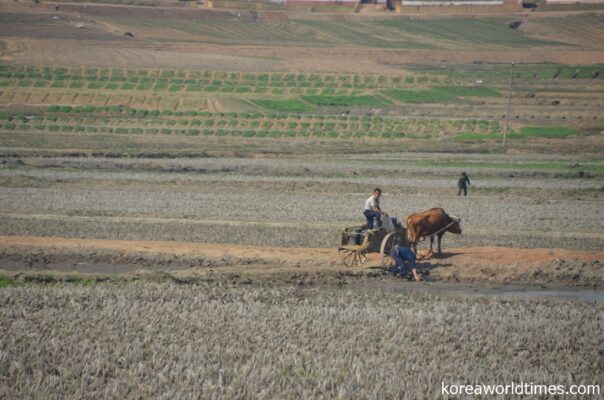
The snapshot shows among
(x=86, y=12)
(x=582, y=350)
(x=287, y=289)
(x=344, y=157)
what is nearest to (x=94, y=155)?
(x=344, y=157)

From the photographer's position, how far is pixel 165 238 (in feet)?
84.2

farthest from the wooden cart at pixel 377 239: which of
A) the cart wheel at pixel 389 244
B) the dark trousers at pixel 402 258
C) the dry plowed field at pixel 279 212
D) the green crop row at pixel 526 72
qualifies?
the green crop row at pixel 526 72

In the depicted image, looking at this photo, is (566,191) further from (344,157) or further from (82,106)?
(82,106)

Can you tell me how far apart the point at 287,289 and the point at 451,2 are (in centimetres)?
12291

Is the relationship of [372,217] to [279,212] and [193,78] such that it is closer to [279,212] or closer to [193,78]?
[279,212]

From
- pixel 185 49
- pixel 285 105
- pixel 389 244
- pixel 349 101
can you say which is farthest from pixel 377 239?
pixel 185 49

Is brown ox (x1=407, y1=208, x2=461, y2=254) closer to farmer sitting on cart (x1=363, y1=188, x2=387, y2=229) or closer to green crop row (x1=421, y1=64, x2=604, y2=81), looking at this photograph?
farmer sitting on cart (x1=363, y1=188, x2=387, y2=229)

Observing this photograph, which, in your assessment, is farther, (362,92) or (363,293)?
(362,92)

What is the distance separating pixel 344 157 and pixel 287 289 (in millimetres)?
34837

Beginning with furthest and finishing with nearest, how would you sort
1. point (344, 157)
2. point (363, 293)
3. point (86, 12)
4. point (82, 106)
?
point (86, 12), point (82, 106), point (344, 157), point (363, 293)

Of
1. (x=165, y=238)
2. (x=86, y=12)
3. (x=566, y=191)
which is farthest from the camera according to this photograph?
(x=86, y=12)

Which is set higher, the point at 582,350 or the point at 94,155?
the point at 582,350

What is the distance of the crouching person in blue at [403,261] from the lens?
20.4m

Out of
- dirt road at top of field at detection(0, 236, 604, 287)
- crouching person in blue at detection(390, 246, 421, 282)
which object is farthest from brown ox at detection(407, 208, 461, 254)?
dirt road at top of field at detection(0, 236, 604, 287)
